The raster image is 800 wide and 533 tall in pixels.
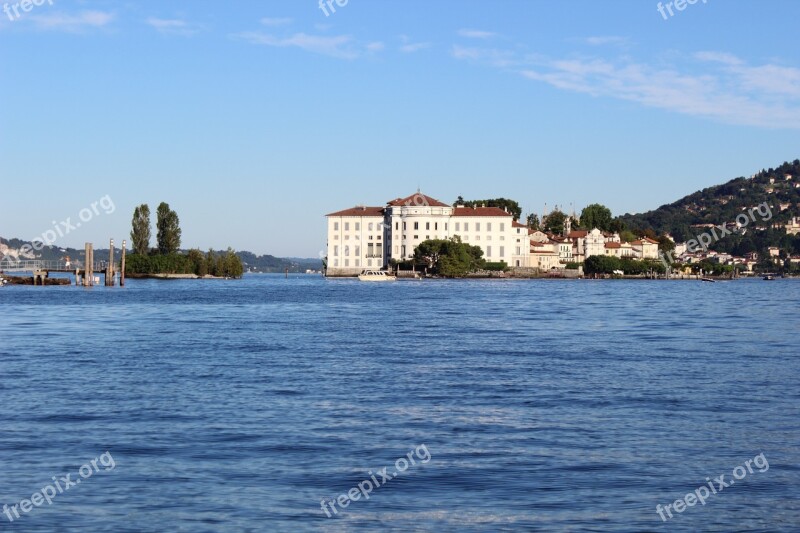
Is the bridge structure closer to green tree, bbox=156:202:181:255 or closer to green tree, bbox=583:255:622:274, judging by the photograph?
green tree, bbox=156:202:181:255

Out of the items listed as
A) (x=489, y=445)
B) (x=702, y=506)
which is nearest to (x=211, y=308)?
(x=489, y=445)

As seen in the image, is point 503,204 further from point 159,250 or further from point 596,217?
point 159,250

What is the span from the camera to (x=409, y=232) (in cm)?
14475

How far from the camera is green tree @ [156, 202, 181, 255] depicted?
128750mm

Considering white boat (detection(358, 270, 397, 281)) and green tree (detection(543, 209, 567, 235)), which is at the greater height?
green tree (detection(543, 209, 567, 235))

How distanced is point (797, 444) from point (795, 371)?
30.4ft

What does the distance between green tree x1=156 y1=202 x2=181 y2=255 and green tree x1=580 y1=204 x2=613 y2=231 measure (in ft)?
293

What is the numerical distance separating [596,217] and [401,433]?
609ft

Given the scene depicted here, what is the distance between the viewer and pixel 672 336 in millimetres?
34625

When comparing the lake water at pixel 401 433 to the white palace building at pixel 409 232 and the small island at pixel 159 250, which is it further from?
the white palace building at pixel 409 232

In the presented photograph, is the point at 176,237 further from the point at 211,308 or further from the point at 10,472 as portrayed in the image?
the point at 10,472

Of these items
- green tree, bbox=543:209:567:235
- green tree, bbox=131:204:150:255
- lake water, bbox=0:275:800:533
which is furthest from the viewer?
green tree, bbox=543:209:567:235

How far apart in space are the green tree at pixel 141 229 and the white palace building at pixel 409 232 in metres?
31.4

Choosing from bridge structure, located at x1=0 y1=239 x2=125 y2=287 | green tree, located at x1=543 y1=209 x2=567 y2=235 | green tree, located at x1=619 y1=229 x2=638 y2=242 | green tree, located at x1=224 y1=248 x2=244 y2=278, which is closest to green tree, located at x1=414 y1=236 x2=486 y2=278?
green tree, located at x1=224 y1=248 x2=244 y2=278
